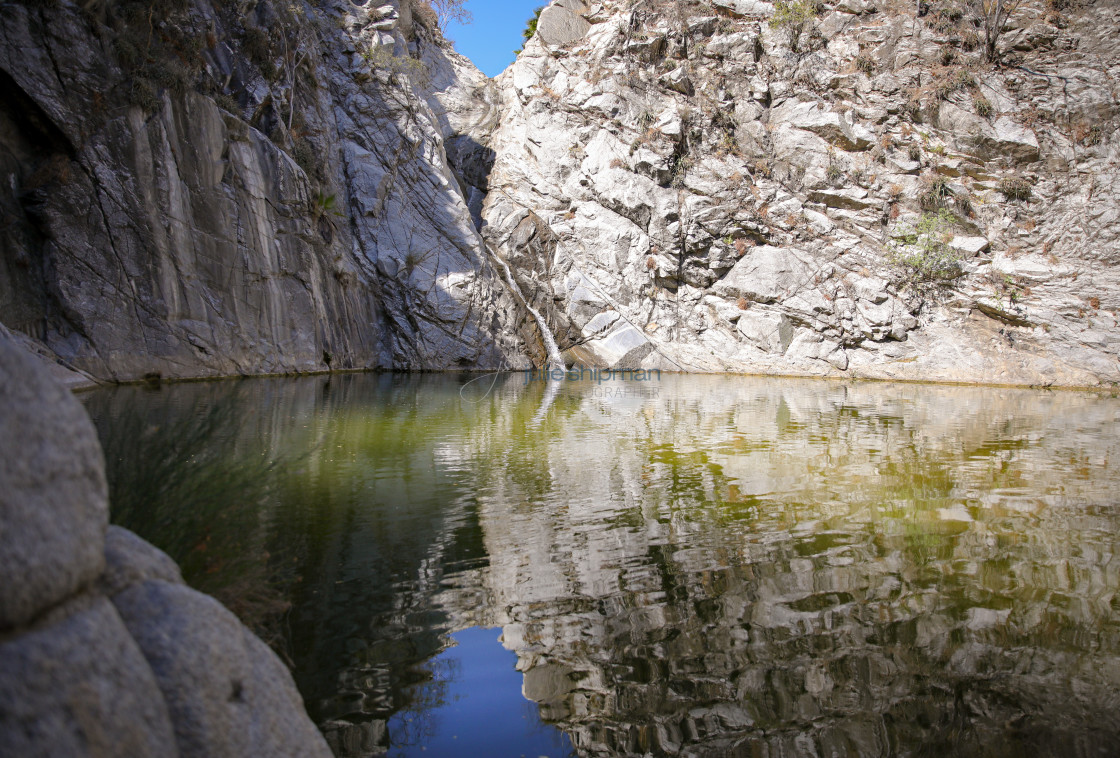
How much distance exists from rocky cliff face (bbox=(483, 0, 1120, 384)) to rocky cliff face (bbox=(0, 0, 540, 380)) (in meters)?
5.46

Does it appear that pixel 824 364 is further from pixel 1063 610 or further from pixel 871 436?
pixel 1063 610

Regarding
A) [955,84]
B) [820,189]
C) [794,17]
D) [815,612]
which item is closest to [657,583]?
[815,612]

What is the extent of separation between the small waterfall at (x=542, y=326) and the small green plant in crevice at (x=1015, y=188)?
70.5 ft

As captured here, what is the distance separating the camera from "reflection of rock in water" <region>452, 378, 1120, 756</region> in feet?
10.8

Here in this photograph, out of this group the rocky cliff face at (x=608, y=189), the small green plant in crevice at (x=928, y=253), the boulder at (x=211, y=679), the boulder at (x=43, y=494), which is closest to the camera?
the boulder at (x=43, y=494)

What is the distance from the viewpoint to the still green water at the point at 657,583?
131 inches

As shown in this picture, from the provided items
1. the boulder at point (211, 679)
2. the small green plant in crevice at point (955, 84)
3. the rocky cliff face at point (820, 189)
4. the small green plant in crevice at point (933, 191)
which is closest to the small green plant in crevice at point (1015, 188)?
the rocky cliff face at point (820, 189)

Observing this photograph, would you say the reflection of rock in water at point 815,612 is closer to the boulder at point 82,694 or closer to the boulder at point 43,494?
the boulder at point 82,694

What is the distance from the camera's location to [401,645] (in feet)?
12.9

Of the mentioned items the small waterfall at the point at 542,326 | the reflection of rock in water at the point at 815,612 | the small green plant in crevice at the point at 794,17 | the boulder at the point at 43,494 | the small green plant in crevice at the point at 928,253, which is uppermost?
the small green plant in crevice at the point at 794,17

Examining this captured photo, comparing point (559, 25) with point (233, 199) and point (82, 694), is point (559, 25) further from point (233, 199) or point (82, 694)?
point (82, 694)

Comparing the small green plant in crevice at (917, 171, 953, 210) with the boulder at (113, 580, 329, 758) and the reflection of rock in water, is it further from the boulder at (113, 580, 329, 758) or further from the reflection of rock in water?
the boulder at (113, 580, 329, 758)

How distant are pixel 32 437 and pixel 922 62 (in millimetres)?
38724

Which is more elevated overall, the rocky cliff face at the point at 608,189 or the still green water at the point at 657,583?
the rocky cliff face at the point at 608,189
